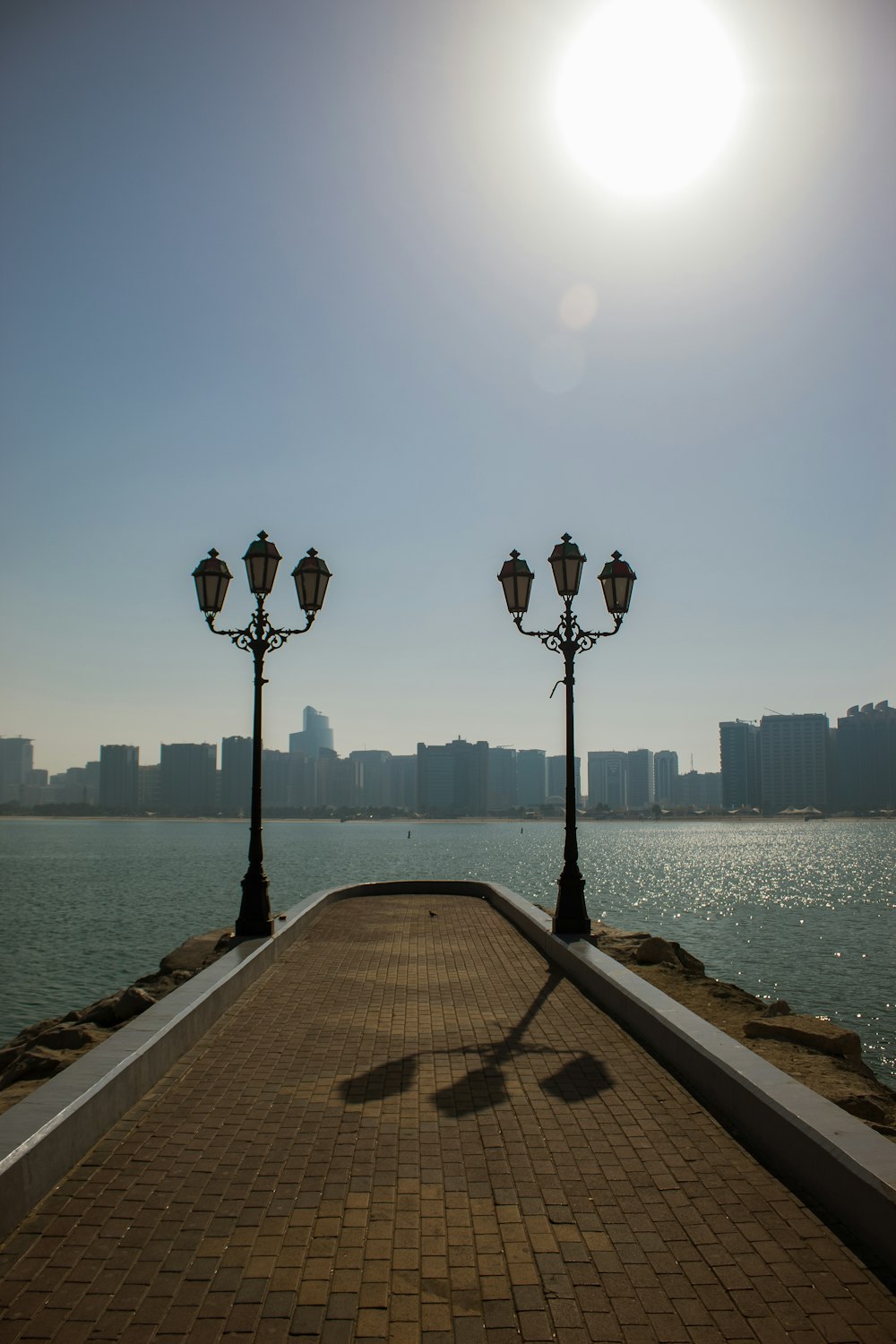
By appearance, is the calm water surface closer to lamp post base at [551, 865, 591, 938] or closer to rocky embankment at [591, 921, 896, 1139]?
rocky embankment at [591, 921, 896, 1139]

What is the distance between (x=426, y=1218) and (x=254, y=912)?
8.43 metres

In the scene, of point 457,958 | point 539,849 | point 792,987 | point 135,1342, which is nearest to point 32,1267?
point 135,1342

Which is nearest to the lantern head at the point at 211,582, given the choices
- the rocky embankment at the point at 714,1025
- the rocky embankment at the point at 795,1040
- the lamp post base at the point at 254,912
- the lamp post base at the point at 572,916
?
the lamp post base at the point at 254,912

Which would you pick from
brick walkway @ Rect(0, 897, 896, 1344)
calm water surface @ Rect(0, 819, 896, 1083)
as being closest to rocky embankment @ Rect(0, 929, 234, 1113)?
brick walkway @ Rect(0, 897, 896, 1344)

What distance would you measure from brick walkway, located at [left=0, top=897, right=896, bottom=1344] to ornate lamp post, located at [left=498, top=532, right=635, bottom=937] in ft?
16.9

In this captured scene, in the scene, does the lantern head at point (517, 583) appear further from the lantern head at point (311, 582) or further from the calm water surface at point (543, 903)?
the calm water surface at point (543, 903)

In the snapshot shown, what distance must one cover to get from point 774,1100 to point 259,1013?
539 centimetres

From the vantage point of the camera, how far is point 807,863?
250 ft

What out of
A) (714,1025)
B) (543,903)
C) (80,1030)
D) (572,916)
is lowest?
(543,903)

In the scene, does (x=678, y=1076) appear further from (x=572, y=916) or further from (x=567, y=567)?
(x=567, y=567)

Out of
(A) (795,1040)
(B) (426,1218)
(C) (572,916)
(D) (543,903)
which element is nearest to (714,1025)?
(A) (795,1040)

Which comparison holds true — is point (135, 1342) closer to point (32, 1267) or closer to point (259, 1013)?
point (32, 1267)

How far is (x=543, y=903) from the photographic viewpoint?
3719 centimetres

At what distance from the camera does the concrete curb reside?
4312mm
